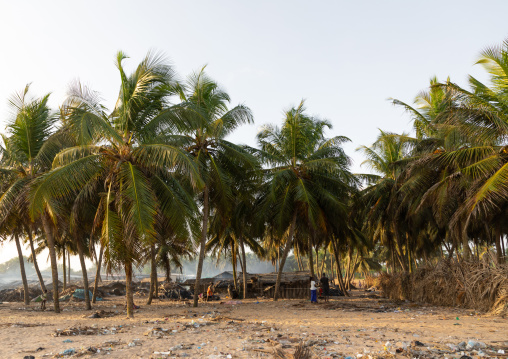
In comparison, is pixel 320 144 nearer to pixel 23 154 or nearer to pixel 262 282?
pixel 262 282

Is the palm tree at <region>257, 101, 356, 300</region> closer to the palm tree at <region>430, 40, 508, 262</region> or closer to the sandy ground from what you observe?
the palm tree at <region>430, 40, 508, 262</region>

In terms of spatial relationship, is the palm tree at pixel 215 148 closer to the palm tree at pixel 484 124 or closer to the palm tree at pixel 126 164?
the palm tree at pixel 126 164

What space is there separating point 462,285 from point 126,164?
12.6m

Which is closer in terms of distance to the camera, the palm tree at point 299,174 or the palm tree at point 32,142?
the palm tree at point 32,142

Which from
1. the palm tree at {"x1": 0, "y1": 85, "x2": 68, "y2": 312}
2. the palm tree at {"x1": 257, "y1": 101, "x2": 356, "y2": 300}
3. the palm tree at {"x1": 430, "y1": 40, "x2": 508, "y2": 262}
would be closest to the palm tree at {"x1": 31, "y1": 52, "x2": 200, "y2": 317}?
the palm tree at {"x1": 0, "y1": 85, "x2": 68, "y2": 312}

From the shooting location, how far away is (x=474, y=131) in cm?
1346

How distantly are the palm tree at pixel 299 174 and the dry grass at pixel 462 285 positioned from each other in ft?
16.3

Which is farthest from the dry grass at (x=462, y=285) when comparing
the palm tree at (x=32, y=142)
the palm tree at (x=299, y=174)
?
the palm tree at (x=32, y=142)

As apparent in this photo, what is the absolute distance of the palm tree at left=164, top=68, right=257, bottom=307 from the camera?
1695 cm

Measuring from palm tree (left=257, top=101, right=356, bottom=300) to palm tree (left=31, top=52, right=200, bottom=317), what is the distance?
20.8 feet

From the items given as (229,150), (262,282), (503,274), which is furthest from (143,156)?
(262,282)

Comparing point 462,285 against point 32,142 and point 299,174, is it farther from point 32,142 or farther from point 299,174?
point 32,142

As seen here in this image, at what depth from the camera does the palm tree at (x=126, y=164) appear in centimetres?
1150

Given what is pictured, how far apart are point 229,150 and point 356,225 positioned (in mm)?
12125
